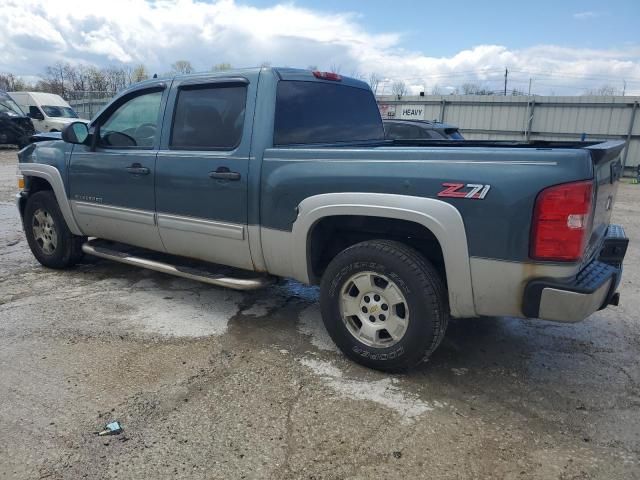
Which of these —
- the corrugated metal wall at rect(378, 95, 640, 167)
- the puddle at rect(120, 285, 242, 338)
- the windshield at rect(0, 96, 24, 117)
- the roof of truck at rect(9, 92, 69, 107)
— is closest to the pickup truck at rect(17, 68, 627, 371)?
the puddle at rect(120, 285, 242, 338)

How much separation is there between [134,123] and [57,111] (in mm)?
20119

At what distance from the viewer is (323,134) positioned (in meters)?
4.14

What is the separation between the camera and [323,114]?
4.18 m

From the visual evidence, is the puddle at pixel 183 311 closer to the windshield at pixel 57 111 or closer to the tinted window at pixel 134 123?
the tinted window at pixel 134 123

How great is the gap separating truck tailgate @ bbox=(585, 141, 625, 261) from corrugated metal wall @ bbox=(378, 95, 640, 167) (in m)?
15.8

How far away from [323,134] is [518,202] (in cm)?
188

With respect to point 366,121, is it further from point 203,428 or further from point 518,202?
point 203,428

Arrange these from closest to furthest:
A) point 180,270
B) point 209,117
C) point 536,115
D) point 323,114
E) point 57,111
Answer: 1. point 209,117
2. point 323,114
3. point 180,270
4. point 536,115
5. point 57,111

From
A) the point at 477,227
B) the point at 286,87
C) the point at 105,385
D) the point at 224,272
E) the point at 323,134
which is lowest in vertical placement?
the point at 105,385

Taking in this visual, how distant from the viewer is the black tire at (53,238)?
527 centimetres

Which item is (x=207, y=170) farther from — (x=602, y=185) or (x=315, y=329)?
(x=602, y=185)

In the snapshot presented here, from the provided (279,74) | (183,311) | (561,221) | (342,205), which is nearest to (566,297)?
(561,221)

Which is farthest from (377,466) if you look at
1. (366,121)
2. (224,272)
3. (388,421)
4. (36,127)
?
(36,127)

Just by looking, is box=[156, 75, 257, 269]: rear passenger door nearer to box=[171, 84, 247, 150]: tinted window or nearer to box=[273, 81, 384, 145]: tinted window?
box=[171, 84, 247, 150]: tinted window
